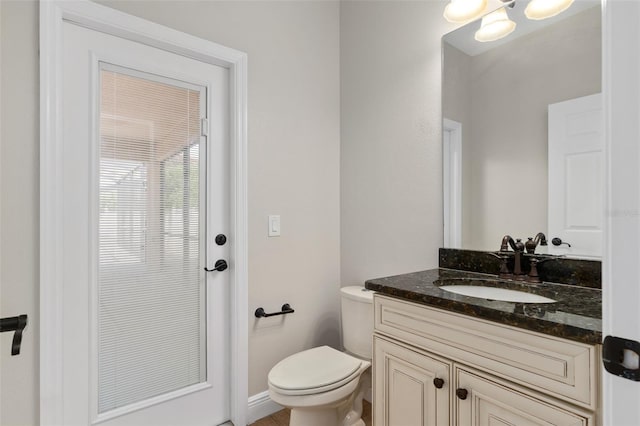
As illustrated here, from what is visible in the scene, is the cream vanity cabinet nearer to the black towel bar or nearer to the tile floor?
the tile floor

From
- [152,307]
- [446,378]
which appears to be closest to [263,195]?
[152,307]

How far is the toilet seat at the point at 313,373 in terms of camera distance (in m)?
1.47

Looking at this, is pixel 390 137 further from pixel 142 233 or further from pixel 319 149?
pixel 142 233

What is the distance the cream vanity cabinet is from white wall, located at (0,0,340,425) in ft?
2.78

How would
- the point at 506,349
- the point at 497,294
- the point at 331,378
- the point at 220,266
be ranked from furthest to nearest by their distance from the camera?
1. the point at 220,266
2. the point at 331,378
3. the point at 497,294
4. the point at 506,349

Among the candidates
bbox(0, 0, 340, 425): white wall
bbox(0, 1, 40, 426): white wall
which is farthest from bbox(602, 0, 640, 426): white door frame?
bbox(0, 1, 40, 426): white wall

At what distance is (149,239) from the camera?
64.3 inches

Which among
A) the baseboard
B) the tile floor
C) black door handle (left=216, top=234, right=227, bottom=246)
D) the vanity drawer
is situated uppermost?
black door handle (left=216, top=234, right=227, bottom=246)

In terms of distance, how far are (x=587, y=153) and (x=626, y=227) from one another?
3.23 feet

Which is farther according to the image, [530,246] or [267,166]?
[267,166]

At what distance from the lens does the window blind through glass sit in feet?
5.03

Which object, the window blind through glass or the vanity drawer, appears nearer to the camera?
the vanity drawer

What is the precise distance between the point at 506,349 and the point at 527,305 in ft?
0.48

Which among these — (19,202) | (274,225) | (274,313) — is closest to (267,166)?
(274,225)
